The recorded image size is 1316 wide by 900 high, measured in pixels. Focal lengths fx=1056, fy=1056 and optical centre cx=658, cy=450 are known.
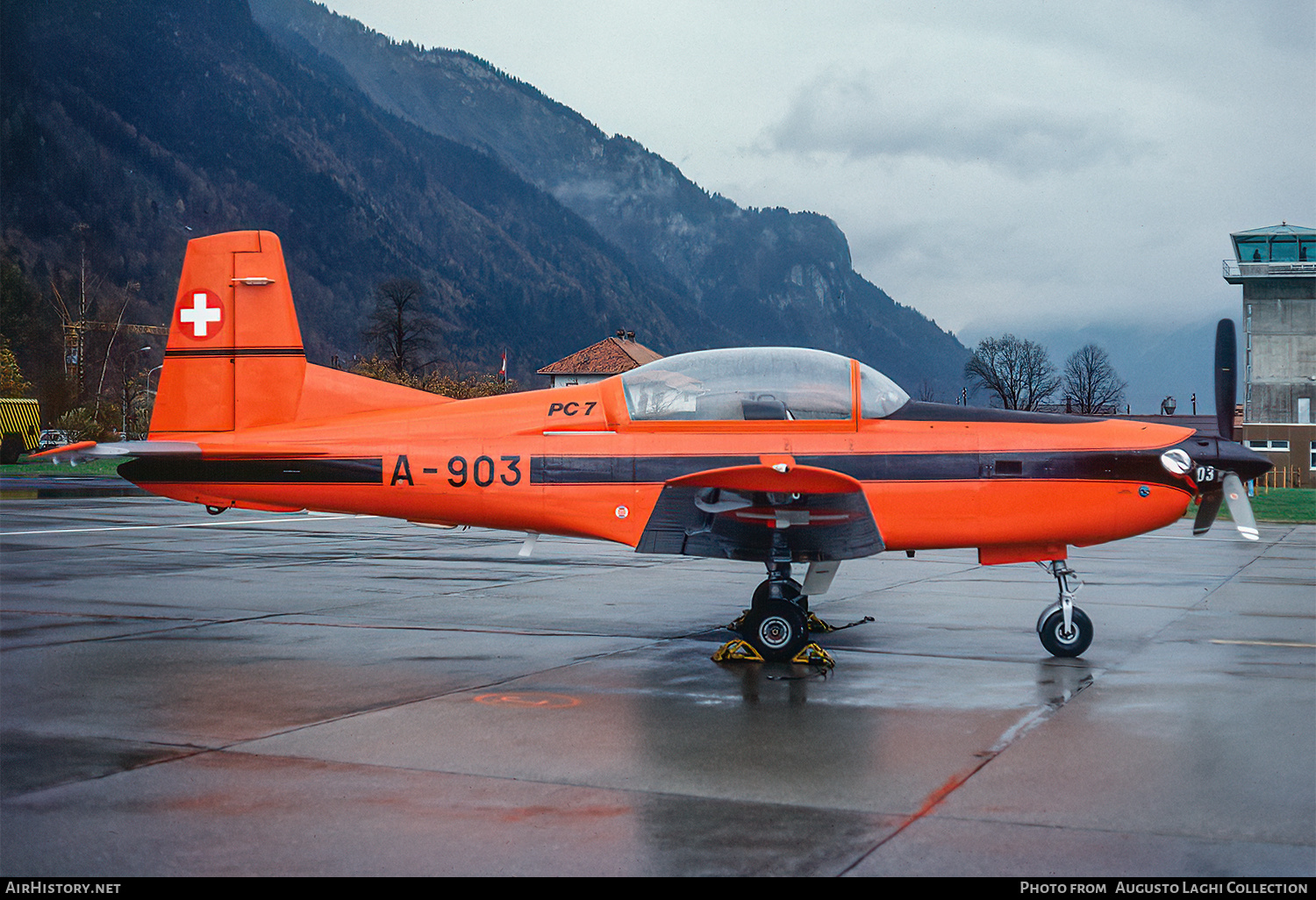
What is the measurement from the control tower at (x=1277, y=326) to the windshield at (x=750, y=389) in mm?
62133

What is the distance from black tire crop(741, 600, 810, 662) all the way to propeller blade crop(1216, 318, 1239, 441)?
401 cm

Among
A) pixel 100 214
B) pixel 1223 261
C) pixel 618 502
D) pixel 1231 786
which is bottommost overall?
pixel 1231 786

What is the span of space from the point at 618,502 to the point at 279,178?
17748 cm

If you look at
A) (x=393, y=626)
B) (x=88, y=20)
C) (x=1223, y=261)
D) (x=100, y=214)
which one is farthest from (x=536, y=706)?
(x=88, y=20)

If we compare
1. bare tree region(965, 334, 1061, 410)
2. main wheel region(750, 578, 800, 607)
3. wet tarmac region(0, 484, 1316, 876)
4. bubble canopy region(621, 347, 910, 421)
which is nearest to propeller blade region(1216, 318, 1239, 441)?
wet tarmac region(0, 484, 1316, 876)

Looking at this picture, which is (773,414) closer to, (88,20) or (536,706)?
(536,706)

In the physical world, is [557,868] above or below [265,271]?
below

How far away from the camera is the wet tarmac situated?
13.9ft

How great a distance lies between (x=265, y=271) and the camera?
9.55m

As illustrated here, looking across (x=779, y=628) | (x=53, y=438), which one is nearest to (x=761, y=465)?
(x=779, y=628)

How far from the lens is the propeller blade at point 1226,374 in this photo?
8906mm

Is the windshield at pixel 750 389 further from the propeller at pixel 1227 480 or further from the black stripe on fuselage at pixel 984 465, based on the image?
the propeller at pixel 1227 480

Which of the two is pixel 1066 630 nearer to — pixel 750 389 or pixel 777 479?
pixel 777 479

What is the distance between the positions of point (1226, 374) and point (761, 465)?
14.0 feet
